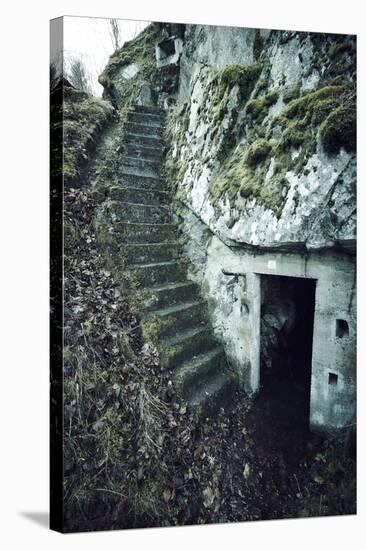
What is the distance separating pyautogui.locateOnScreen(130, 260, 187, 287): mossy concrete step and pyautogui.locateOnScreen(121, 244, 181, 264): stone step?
48 mm

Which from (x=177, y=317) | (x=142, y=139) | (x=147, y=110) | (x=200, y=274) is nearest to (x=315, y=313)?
(x=200, y=274)

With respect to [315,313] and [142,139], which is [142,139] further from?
[315,313]

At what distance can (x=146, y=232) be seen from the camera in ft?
17.0

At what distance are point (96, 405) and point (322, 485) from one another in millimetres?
2200

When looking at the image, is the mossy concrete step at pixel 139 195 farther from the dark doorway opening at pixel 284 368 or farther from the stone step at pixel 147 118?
the dark doorway opening at pixel 284 368

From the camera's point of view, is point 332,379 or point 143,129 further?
point 143,129

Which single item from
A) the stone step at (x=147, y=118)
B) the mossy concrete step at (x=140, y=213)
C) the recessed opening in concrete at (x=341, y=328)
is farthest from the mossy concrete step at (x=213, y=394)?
the stone step at (x=147, y=118)

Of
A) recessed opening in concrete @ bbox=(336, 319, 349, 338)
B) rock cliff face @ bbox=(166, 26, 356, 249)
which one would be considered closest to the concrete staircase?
rock cliff face @ bbox=(166, 26, 356, 249)

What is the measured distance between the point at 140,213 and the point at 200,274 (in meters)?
0.79

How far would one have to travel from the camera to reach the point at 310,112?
16.8ft

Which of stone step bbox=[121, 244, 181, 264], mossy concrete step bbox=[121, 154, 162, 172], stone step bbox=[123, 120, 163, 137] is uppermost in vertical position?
stone step bbox=[123, 120, 163, 137]

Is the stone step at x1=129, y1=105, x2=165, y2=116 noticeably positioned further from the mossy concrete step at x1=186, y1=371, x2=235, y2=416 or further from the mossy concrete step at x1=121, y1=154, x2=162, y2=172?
the mossy concrete step at x1=186, y1=371, x2=235, y2=416

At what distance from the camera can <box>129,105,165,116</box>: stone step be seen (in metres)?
5.14

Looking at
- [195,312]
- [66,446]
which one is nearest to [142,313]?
[195,312]
